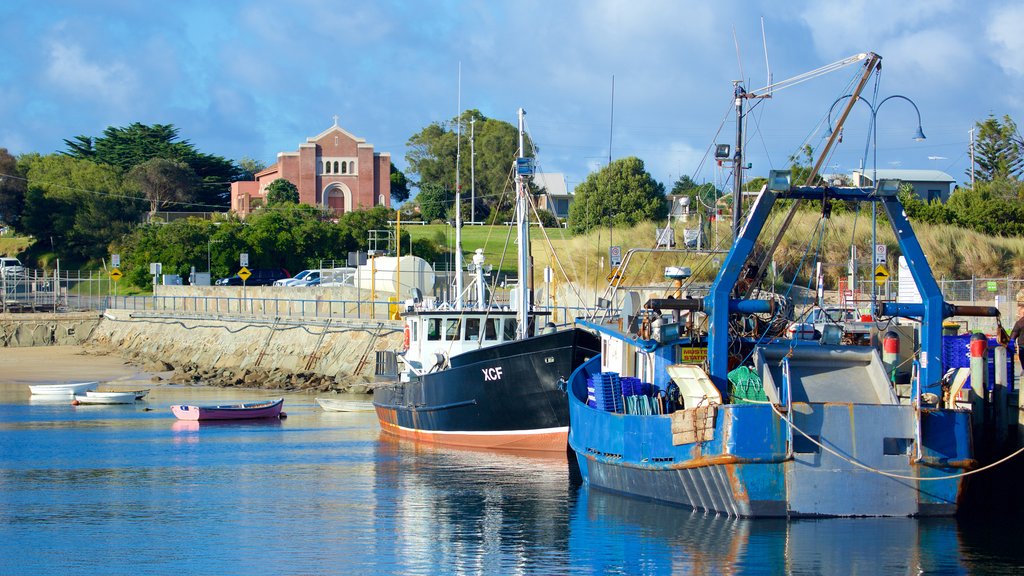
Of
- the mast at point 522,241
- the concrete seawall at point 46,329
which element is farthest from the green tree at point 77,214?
the mast at point 522,241

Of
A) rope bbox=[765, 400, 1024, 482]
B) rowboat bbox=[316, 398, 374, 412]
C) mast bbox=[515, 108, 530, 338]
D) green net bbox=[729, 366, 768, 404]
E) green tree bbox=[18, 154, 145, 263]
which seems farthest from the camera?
green tree bbox=[18, 154, 145, 263]

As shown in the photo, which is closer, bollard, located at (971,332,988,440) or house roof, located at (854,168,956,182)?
bollard, located at (971,332,988,440)

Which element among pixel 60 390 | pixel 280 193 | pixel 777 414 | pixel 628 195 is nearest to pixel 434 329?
pixel 777 414


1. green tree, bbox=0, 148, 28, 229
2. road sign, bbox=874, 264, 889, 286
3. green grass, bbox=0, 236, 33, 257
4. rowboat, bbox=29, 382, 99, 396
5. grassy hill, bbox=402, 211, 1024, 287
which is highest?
green tree, bbox=0, 148, 28, 229

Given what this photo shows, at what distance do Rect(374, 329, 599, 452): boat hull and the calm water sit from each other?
2.34 ft

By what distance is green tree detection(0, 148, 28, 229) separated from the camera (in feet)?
343

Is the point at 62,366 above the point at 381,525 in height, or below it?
above

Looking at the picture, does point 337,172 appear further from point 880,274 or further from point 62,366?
point 880,274

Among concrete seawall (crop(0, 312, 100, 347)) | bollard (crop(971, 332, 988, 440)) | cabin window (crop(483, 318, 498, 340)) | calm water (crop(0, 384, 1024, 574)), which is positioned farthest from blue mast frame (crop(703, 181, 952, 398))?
concrete seawall (crop(0, 312, 100, 347))

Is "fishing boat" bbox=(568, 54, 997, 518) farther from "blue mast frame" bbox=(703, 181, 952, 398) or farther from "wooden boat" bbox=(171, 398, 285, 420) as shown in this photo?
"wooden boat" bbox=(171, 398, 285, 420)

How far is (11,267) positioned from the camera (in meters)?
90.6

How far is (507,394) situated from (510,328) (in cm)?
294

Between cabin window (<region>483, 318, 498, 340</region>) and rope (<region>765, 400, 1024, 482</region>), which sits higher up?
cabin window (<region>483, 318, 498, 340</region>)

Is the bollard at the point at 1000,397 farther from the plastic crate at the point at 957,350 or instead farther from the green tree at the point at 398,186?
the green tree at the point at 398,186
